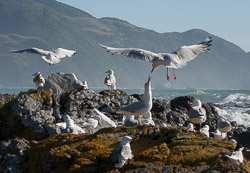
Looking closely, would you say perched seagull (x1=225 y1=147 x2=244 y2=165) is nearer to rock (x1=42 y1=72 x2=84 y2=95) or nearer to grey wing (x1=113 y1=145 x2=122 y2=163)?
grey wing (x1=113 y1=145 x2=122 y2=163)

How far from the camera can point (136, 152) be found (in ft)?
24.7

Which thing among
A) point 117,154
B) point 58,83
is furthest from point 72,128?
point 58,83

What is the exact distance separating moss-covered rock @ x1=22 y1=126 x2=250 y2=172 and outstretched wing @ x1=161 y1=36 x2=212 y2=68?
3.53m

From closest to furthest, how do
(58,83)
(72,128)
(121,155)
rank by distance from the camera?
1. (121,155)
2. (72,128)
3. (58,83)

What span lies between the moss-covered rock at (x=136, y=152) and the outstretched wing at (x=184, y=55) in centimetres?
353

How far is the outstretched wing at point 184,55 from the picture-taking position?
466 inches

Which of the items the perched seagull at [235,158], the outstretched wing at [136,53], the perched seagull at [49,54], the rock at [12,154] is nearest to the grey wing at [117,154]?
the perched seagull at [235,158]

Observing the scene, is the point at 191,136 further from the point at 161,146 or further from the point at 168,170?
the point at 168,170

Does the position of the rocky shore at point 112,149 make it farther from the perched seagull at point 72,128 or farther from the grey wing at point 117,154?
the perched seagull at point 72,128

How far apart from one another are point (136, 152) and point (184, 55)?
515 centimetres

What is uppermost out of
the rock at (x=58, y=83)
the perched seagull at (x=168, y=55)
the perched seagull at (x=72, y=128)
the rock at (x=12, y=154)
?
the perched seagull at (x=168, y=55)

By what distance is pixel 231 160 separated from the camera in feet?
22.9

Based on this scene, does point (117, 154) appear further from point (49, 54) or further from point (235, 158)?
point (49, 54)

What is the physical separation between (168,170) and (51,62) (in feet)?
35.5
